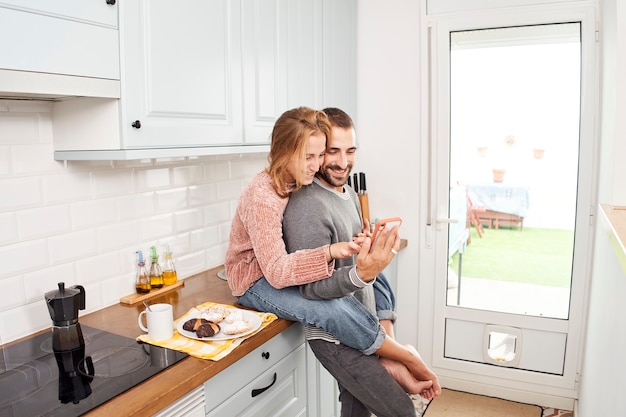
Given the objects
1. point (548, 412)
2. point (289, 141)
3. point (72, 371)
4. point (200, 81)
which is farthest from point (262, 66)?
point (548, 412)

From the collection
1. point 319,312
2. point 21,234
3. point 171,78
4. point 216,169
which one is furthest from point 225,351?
point 216,169

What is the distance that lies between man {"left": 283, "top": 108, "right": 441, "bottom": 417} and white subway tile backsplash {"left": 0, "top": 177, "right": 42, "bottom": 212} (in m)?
0.78

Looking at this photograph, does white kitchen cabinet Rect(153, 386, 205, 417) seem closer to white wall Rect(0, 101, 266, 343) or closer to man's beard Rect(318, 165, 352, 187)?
white wall Rect(0, 101, 266, 343)

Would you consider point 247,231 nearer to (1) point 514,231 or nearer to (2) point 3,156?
(2) point 3,156

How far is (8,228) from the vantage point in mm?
1521

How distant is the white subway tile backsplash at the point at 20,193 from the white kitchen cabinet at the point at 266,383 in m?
0.78

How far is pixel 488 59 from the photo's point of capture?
2787 mm

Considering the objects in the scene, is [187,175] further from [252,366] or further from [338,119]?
[252,366]

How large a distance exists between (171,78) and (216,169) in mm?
774

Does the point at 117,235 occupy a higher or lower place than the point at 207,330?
higher

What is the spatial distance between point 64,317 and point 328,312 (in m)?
0.78

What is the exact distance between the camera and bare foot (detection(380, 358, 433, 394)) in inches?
70.1

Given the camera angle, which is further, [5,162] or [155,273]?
[155,273]

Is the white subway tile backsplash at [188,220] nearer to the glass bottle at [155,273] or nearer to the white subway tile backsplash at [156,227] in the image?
the white subway tile backsplash at [156,227]
